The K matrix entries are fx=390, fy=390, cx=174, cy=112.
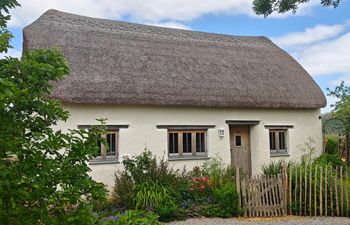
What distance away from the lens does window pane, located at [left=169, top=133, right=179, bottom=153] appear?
475 inches

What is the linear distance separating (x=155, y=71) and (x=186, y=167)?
10.3ft

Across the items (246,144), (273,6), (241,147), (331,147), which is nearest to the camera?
(273,6)

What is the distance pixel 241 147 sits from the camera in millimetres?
13602

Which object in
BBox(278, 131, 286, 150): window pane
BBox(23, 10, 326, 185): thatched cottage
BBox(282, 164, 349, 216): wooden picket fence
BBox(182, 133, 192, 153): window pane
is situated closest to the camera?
BBox(282, 164, 349, 216): wooden picket fence

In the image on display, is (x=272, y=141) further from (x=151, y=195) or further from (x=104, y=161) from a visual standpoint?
(x=151, y=195)

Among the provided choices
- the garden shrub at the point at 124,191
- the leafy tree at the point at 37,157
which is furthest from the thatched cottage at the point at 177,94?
the leafy tree at the point at 37,157

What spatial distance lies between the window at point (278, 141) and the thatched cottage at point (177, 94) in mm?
38

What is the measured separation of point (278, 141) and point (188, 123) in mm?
3892

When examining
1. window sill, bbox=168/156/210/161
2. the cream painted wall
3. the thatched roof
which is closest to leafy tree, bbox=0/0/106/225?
the thatched roof

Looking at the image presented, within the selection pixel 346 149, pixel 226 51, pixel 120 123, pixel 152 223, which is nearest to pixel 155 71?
pixel 120 123

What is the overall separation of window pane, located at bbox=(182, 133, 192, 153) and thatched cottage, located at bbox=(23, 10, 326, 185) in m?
0.03

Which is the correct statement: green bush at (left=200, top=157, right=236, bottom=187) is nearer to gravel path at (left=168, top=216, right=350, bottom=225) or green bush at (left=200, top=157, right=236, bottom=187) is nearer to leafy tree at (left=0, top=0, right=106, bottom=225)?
gravel path at (left=168, top=216, right=350, bottom=225)

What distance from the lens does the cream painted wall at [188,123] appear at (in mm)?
10820

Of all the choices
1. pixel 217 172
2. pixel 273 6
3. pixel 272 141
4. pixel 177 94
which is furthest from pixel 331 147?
pixel 273 6
